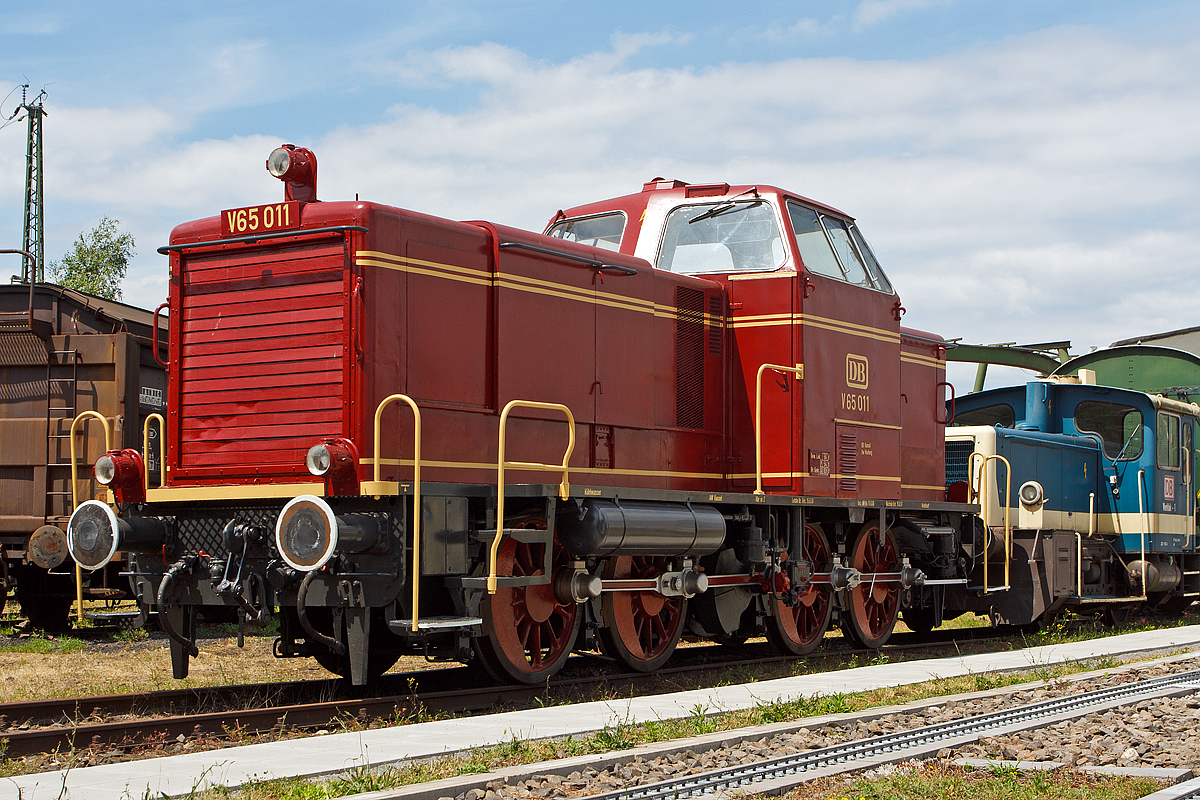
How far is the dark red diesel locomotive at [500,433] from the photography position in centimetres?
760

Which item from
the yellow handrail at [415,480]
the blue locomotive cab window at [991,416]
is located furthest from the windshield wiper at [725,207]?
the blue locomotive cab window at [991,416]

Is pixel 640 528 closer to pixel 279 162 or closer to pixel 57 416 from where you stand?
pixel 279 162

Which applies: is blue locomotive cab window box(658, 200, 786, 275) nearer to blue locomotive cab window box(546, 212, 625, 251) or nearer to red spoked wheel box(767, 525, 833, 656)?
blue locomotive cab window box(546, 212, 625, 251)

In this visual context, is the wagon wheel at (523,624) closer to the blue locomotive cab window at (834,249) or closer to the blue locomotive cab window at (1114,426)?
the blue locomotive cab window at (834,249)

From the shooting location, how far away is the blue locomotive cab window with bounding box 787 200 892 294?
1050cm

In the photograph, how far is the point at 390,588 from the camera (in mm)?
7289

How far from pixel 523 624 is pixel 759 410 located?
8.37ft

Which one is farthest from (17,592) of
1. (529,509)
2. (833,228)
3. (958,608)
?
(958,608)

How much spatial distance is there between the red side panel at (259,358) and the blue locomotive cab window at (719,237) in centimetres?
345

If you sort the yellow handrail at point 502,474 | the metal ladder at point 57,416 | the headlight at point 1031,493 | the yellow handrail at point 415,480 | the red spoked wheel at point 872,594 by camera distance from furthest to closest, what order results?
1. the headlight at point 1031,493
2. the metal ladder at point 57,416
3. the red spoked wheel at point 872,594
4. the yellow handrail at point 502,474
5. the yellow handrail at point 415,480

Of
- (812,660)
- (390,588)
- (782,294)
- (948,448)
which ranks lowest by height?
(812,660)

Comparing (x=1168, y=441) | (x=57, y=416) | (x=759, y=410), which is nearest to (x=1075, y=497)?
(x=1168, y=441)

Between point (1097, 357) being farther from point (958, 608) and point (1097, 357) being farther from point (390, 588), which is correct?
point (390, 588)

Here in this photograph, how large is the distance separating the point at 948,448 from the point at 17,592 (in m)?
10.5
